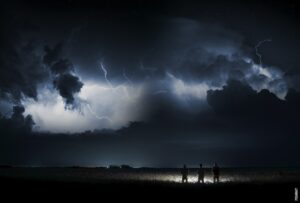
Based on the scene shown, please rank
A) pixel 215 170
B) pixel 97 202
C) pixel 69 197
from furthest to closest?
pixel 215 170
pixel 69 197
pixel 97 202

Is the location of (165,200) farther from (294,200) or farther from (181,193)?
(294,200)

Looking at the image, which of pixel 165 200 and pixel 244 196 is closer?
pixel 165 200

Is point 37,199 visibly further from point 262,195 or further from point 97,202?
point 262,195

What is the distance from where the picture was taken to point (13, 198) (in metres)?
32.2

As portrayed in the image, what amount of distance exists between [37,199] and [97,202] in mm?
4008

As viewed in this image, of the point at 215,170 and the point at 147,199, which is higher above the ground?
the point at 215,170

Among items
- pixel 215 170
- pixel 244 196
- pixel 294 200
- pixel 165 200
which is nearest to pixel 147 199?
pixel 165 200

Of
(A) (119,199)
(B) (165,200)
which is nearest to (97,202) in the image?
(A) (119,199)

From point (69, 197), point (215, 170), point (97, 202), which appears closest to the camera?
point (97, 202)

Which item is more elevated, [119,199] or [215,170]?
[215,170]

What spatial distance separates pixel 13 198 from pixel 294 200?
56.0 ft

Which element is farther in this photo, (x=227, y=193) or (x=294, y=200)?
(x=227, y=193)

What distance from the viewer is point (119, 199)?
32594mm

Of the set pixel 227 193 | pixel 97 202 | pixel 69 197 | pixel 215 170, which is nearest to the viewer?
pixel 97 202
